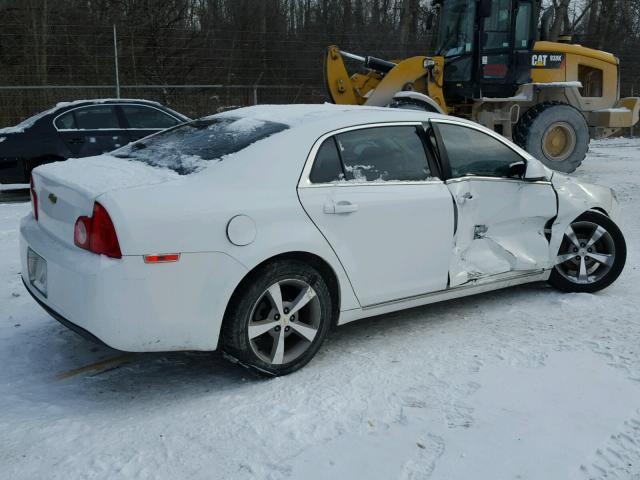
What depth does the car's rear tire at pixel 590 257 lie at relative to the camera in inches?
205

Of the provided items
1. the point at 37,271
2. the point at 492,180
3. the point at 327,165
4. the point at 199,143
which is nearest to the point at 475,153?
the point at 492,180

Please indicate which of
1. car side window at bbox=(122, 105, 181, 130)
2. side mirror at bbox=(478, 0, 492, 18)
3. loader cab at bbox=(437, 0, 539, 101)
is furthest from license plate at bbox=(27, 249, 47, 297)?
loader cab at bbox=(437, 0, 539, 101)

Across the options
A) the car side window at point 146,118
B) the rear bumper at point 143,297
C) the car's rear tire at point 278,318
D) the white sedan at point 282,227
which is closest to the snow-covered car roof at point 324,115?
the white sedan at point 282,227

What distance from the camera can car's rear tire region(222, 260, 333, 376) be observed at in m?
3.55

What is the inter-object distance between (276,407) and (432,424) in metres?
0.79

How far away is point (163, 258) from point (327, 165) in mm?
1191

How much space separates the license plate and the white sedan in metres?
0.01

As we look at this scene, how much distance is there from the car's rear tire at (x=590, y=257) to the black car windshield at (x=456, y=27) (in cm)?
745

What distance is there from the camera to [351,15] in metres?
20.3

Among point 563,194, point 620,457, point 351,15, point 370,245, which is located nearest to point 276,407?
point 370,245

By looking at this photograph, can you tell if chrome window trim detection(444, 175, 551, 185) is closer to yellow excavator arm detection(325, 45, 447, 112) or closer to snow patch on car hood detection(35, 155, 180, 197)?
snow patch on car hood detection(35, 155, 180, 197)

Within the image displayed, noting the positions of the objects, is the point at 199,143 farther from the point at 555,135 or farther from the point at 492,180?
the point at 555,135

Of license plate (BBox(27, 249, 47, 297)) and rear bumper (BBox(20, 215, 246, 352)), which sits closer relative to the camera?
rear bumper (BBox(20, 215, 246, 352))

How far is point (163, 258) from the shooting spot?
3266mm
